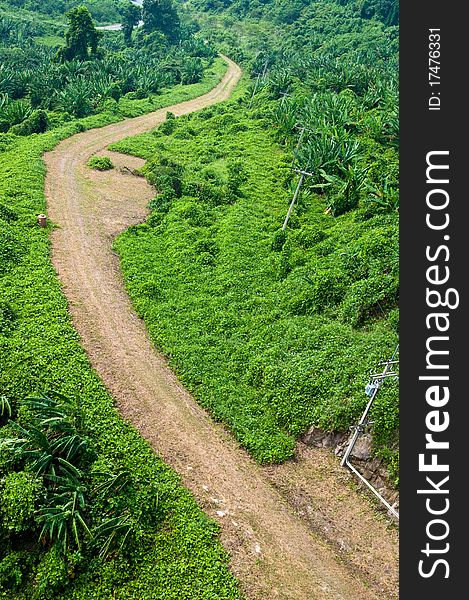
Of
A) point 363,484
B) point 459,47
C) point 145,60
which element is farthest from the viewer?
point 145,60

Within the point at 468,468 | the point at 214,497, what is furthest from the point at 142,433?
the point at 468,468

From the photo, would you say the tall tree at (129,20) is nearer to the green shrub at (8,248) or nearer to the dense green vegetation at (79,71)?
A: the dense green vegetation at (79,71)

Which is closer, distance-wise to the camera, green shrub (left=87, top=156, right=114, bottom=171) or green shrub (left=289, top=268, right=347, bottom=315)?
green shrub (left=289, top=268, right=347, bottom=315)

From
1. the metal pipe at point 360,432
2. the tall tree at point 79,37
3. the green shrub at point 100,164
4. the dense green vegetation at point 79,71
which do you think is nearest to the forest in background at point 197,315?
the dense green vegetation at point 79,71

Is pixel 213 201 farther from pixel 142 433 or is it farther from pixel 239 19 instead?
pixel 239 19

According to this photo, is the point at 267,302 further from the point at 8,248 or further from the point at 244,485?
the point at 8,248

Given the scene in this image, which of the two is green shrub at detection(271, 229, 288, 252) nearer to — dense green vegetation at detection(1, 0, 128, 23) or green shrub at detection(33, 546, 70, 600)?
green shrub at detection(33, 546, 70, 600)

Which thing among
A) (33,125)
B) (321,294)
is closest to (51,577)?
(321,294)

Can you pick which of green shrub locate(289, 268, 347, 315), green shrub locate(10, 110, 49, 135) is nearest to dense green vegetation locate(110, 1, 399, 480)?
green shrub locate(289, 268, 347, 315)
